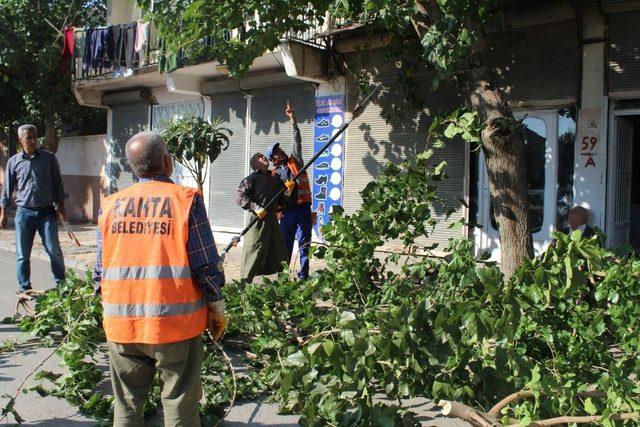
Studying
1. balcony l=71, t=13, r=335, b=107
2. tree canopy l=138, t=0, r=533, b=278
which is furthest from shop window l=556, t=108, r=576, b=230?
balcony l=71, t=13, r=335, b=107

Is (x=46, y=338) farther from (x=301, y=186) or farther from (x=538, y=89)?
(x=538, y=89)

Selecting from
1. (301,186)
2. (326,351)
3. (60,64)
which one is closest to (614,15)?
(301,186)

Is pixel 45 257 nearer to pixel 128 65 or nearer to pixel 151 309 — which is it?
pixel 128 65

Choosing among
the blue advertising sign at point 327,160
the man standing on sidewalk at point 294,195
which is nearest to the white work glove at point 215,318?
the man standing on sidewalk at point 294,195

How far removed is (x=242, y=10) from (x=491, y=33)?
3860 millimetres

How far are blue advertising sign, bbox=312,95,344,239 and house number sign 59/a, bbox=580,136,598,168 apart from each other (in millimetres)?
4082

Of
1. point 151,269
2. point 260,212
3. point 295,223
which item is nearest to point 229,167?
point 295,223

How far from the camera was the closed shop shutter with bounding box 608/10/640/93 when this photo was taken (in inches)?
299

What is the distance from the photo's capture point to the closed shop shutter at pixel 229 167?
12664mm

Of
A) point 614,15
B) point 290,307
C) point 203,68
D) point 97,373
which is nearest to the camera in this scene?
point 97,373

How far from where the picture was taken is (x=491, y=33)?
8.71 meters

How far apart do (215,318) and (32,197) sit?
4.35m

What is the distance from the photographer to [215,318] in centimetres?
309

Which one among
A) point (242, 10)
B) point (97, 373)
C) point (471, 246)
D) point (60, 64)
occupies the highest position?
point (60, 64)
